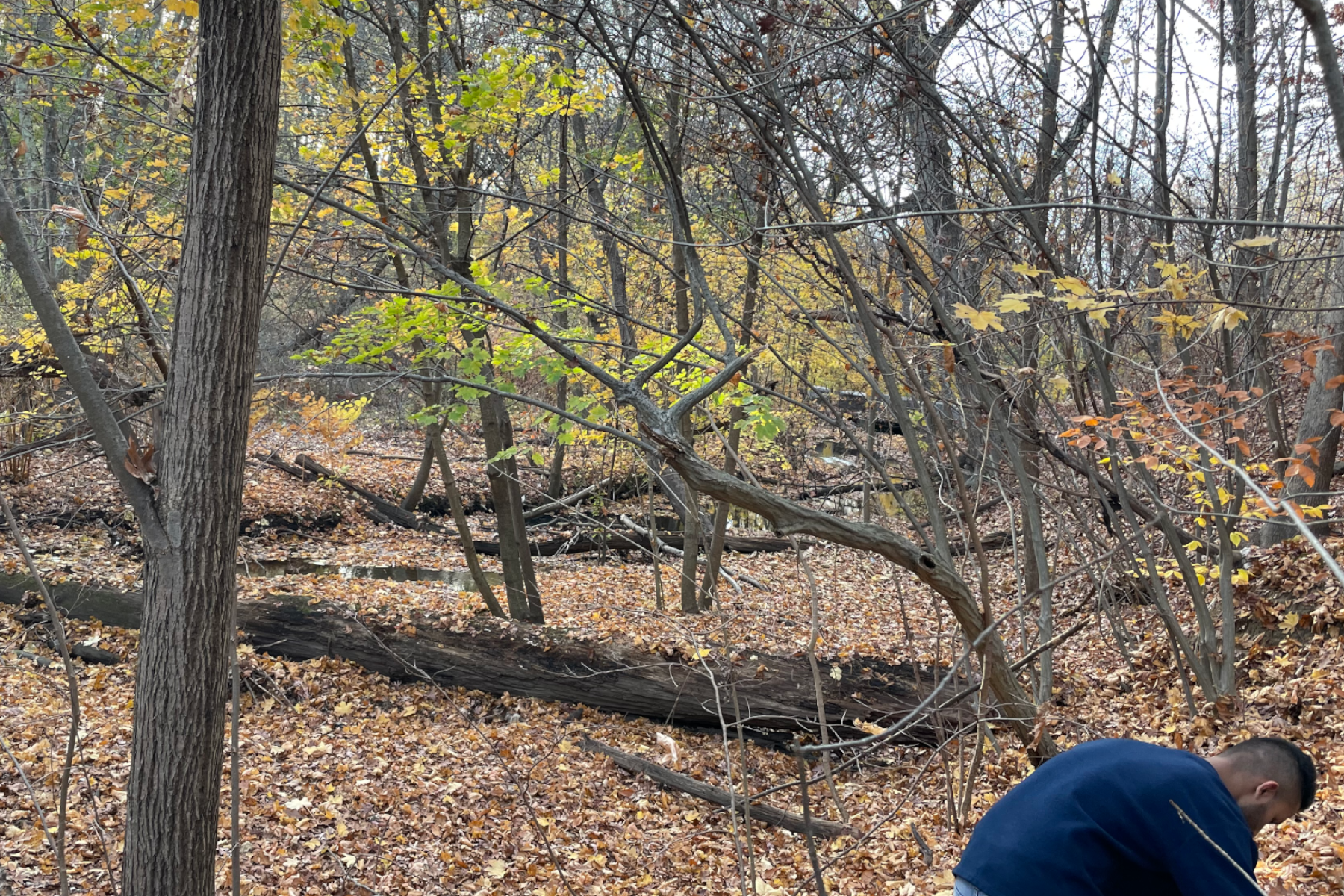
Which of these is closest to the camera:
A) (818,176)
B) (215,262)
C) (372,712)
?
(215,262)

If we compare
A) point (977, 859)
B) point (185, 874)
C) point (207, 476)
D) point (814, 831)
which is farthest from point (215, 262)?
point (814, 831)

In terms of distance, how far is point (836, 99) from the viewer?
5625 millimetres

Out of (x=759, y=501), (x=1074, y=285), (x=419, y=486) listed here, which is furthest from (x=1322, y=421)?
(x=419, y=486)

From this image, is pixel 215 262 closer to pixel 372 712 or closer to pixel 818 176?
pixel 818 176

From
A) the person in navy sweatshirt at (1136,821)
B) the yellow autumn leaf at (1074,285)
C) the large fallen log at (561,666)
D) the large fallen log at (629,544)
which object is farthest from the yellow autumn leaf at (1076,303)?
the large fallen log at (629,544)

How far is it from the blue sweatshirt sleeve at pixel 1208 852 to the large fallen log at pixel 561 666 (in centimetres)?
471

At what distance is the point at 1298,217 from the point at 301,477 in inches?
578

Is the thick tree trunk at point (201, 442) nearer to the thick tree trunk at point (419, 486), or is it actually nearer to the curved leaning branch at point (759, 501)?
the curved leaning branch at point (759, 501)

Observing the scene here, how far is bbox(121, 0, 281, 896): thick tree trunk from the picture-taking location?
98.2 inches

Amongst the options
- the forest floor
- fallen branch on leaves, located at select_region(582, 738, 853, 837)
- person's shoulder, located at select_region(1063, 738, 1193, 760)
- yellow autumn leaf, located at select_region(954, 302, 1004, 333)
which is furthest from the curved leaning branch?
fallen branch on leaves, located at select_region(582, 738, 853, 837)

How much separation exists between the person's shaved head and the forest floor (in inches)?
53.0

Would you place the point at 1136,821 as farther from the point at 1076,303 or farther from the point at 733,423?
the point at 733,423

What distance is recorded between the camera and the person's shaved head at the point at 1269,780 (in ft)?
7.48

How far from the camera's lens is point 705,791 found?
21.1ft
